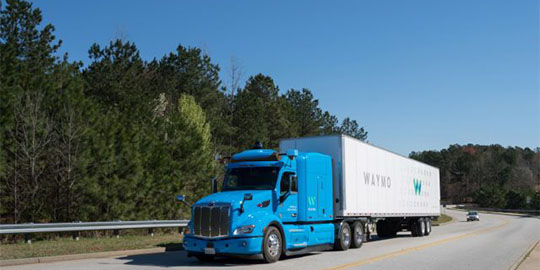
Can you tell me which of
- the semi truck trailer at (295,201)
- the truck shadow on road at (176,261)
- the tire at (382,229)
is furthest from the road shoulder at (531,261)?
the tire at (382,229)

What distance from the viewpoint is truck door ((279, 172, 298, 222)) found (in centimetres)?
1514

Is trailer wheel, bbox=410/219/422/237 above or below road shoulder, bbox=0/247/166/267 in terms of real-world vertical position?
below

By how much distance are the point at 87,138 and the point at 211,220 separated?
13848 mm

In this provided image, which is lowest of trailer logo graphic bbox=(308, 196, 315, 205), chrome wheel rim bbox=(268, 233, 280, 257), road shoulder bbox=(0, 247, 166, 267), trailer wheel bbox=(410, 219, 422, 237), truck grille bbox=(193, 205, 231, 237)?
trailer wheel bbox=(410, 219, 422, 237)

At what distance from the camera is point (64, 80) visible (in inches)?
1035

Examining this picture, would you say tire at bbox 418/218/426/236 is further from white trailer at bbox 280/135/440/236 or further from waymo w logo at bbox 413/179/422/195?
waymo w logo at bbox 413/179/422/195

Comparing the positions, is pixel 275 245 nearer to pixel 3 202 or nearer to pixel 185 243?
pixel 185 243

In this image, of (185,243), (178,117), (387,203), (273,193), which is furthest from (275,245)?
(178,117)

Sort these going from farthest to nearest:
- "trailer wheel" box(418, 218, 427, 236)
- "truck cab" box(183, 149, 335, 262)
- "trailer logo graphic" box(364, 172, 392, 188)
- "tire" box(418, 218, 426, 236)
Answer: "trailer wheel" box(418, 218, 427, 236) → "tire" box(418, 218, 426, 236) → "trailer logo graphic" box(364, 172, 392, 188) → "truck cab" box(183, 149, 335, 262)

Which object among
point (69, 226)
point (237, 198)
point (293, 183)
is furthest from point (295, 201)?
point (69, 226)

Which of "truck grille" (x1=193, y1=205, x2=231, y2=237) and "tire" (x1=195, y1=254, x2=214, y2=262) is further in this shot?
"tire" (x1=195, y1=254, x2=214, y2=262)

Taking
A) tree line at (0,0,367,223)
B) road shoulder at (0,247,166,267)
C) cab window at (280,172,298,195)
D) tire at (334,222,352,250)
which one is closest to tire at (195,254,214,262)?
cab window at (280,172,298,195)

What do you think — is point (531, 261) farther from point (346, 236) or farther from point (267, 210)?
point (267, 210)

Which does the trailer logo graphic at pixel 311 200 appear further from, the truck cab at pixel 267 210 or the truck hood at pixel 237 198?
the truck hood at pixel 237 198
